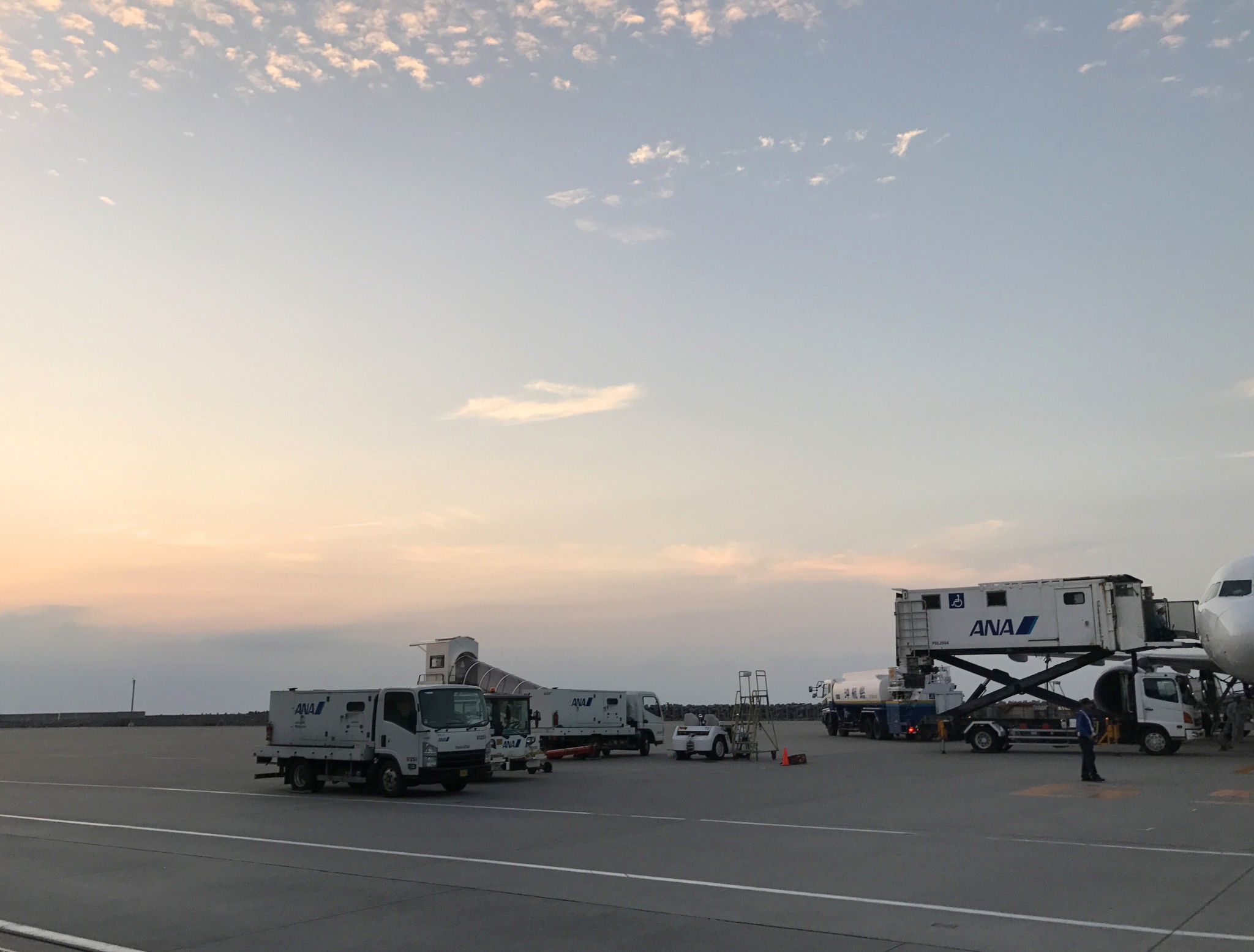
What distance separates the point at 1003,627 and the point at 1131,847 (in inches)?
1068

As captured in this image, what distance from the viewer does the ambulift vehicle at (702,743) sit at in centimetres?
3691

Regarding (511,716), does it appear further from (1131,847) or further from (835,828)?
(1131,847)

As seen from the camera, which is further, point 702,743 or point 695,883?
point 702,743

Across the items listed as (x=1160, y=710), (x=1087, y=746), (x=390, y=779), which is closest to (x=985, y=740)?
(x=1160, y=710)

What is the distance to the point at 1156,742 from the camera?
34.6 metres

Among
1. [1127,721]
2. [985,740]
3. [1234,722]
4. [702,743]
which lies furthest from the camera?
[985,740]

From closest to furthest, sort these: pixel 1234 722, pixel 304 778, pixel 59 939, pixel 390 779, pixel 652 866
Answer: pixel 59 939 < pixel 652 866 < pixel 390 779 < pixel 304 778 < pixel 1234 722

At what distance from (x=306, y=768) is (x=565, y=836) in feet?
39.2

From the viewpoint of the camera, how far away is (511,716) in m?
32.8

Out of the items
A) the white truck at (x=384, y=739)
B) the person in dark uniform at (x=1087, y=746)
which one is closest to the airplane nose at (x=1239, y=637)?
the person in dark uniform at (x=1087, y=746)

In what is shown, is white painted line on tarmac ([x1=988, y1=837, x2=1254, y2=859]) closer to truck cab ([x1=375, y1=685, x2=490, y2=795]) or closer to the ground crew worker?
truck cab ([x1=375, y1=685, x2=490, y2=795])

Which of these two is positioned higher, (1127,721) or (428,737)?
(428,737)

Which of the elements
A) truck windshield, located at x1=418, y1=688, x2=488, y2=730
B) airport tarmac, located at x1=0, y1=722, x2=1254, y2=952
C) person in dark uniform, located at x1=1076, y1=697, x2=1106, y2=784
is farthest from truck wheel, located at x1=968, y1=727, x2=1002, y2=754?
truck windshield, located at x1=418, y1=688, x2=488, y2=730

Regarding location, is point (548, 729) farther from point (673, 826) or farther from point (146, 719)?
point (146, 719)
